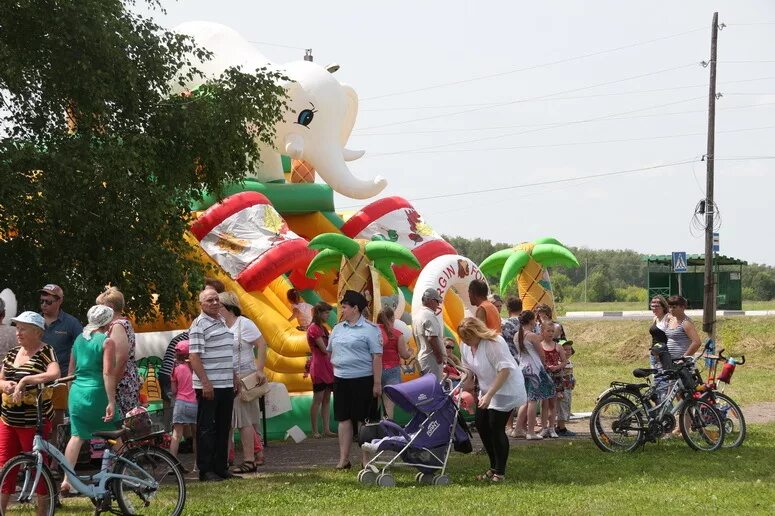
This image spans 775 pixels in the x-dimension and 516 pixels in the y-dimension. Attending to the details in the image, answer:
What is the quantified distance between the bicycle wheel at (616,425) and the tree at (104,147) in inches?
178

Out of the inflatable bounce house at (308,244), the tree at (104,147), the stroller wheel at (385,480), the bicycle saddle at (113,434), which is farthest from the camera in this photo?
the inflatable bounce house at (308,244)

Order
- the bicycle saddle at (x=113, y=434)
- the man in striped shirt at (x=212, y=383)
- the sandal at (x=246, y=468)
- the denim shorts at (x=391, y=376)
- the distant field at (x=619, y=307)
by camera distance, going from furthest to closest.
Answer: the distant field at (x=619, y=307), the denim shorts at (x=391, y=376), the sandal at (x=246, y=468), the man in striped shirt at (x=212, y=383), the bicycle saddle at (x=113, y=434)

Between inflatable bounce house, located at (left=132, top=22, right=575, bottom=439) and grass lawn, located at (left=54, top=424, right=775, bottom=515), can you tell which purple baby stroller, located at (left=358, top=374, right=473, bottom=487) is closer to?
grass lawn, located at (left=54, top=424, right=775, bottom=515)

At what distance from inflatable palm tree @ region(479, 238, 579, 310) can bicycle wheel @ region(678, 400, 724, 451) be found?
222 inches

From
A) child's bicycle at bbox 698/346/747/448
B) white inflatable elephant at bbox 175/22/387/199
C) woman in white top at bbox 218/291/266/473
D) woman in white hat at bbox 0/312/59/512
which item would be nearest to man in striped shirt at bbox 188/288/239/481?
woman in white top at bbox 218/291/266/473

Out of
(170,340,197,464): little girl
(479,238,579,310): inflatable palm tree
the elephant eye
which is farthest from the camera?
the elephant eye

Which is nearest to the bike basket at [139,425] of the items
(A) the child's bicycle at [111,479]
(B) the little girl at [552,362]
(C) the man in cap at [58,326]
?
(A) the child's bicycle at [111,479]

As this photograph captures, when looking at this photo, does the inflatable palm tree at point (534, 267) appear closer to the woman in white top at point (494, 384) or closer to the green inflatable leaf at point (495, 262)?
the green inflatable leaf at point (495, 262)

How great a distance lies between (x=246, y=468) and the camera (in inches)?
456

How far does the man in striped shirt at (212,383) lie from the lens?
10.7 metres

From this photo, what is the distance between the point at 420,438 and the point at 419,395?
358 mm

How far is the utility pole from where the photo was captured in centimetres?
2908

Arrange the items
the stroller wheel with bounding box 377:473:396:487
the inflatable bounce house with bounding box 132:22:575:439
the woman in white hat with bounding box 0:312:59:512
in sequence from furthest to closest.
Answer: the inflatable bounce house with bounding box 132:22:575:439 < the stroller wheel with bounding box 377:473:396:487 < the woman in white hat with bounding box 0:312:59:512

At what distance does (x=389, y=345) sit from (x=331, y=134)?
6600mm
